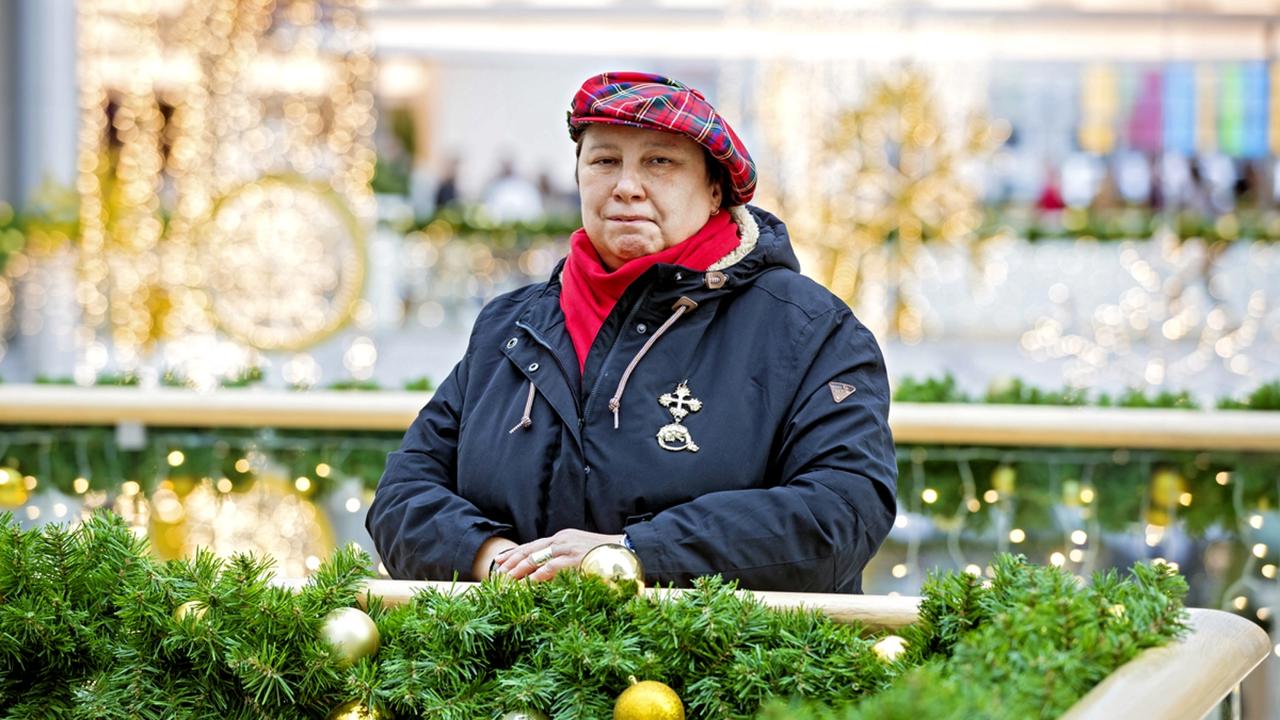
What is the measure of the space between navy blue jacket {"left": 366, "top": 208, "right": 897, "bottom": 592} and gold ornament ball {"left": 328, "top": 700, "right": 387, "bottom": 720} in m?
0.52

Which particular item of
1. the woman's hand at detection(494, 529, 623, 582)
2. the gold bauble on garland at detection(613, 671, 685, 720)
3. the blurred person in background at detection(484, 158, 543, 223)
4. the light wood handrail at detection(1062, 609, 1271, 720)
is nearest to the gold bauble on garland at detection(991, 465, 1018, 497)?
the woman's hand at detection(494, 529, 623, 582)

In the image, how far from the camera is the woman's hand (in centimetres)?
195

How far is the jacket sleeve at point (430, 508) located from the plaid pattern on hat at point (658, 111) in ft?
1.49

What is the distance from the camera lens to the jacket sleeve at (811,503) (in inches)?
78.6

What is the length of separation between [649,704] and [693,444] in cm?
67

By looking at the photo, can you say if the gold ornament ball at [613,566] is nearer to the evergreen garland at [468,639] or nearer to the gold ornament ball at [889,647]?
the evergreen garland at [468,639]

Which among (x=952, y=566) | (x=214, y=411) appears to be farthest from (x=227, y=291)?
(x=952, y=566)

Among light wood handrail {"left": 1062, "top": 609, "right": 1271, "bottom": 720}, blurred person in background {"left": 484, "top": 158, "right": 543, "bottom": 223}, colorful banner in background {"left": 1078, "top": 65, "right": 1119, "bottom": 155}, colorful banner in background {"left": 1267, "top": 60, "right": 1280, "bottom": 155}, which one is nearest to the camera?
light wood handrail {"left": 1062, "top": 609, "right": 1271, "bottom": 720}

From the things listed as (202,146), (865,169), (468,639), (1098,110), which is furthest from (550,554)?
(1098,110)

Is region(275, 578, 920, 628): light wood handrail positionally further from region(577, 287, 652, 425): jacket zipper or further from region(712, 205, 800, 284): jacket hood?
region(712, 205, 800, 284): jacket hood

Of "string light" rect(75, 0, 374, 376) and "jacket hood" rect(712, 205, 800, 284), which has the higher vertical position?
"jacket hood" rect(712, 205, 800, 284)

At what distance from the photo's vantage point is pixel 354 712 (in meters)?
1.56

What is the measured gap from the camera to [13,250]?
10.8m

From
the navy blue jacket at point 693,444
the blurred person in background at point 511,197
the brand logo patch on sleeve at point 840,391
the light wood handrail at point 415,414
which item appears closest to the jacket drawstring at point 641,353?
the navy blue jacket at point 693,444
